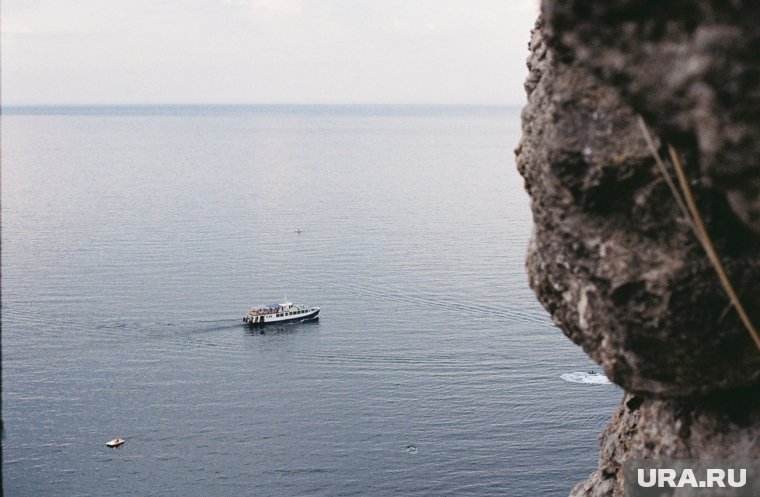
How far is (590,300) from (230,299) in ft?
335

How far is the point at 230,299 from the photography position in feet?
363

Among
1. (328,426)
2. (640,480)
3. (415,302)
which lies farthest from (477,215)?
(640,480)

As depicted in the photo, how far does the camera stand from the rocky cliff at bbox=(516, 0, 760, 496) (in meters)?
8.08

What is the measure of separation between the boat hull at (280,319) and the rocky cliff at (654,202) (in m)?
90.9

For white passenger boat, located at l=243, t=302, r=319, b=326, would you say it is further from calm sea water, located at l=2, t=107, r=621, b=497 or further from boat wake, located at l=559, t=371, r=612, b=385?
boat wake, located at l=559, t=371, r=612, b=385

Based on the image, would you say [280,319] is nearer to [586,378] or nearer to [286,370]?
[286,370]

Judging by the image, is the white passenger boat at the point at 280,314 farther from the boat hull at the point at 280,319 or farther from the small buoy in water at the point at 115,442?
the small buoy in water at the point at 115,442

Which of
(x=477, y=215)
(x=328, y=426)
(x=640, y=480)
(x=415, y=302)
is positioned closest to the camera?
(x=640, y=480)

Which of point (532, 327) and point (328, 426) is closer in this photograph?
point (328, 426)

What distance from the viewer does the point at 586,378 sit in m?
84.9

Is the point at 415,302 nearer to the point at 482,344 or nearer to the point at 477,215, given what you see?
the point at 482,344

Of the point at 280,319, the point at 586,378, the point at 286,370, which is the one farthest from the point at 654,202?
the point at 280,319

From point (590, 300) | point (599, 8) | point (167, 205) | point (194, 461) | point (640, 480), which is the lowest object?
point (194, 461)

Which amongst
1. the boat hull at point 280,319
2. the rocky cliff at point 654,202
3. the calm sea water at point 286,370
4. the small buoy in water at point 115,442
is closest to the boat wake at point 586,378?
the calm sea water at point 286,370
